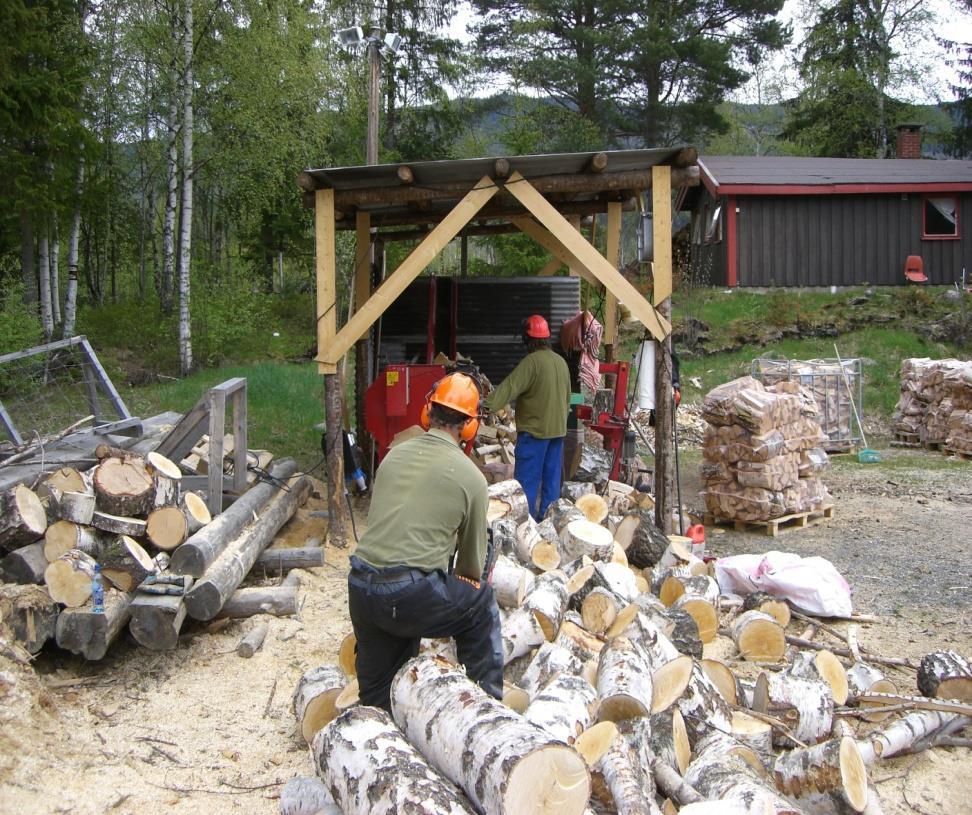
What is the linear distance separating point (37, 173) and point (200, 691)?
15.0m

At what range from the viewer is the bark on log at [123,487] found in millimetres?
6207

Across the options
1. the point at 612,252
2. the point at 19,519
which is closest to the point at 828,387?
the point at 612,252

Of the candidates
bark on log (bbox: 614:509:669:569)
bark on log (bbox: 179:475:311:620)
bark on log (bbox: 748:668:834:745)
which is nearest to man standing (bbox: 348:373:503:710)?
bark on log (bbox: 748:668:834:745)

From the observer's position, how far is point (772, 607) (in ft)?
21.2

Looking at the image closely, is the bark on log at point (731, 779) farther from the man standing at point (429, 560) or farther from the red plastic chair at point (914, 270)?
the red plastic chair at point (914, 270)

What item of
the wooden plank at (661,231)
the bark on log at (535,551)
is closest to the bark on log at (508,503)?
the bark on log at (535,551)

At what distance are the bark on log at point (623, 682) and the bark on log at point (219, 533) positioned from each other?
2932mm

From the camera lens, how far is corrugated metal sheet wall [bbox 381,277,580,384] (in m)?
10.9

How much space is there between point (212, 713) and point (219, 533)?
1691 millimetres

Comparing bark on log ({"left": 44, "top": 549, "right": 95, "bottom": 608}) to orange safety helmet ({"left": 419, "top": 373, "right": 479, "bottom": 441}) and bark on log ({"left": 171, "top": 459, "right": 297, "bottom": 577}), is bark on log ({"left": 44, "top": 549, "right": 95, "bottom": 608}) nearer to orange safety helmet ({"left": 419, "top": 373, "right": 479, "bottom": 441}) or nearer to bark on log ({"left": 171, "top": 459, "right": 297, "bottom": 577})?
bark on log ({"left": 171, "top": 459, "right": 297, "bottom": 577})

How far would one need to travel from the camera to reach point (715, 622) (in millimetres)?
6141

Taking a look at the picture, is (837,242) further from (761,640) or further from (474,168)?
(761,640)

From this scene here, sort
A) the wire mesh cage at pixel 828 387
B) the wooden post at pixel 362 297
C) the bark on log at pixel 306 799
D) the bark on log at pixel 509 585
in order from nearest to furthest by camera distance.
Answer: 1. the bark on log at pixel 306 799
2. the bark on log at pixel 509 585
3. the wooden post at pixel 362 297
4. the wire mesh cage at pixel 828 387

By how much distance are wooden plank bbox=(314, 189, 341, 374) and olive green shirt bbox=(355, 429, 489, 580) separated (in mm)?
4281
